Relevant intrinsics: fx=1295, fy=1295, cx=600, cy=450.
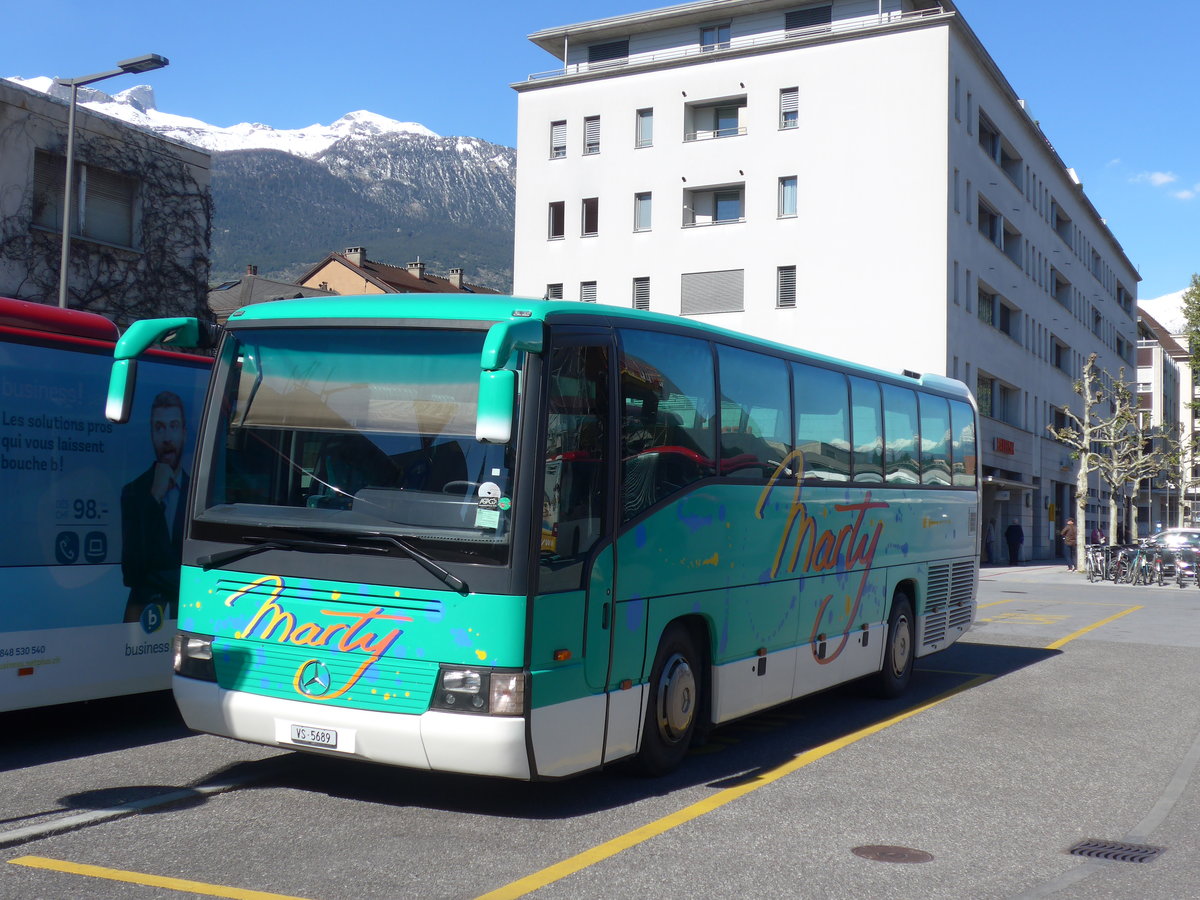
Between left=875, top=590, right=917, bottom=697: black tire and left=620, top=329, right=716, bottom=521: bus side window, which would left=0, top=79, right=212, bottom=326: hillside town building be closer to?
left=875, top=590, right=917, bottom=697: black tire

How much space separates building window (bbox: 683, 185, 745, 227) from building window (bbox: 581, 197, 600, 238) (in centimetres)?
366

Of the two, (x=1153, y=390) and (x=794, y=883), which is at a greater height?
(x=1153, y=390)

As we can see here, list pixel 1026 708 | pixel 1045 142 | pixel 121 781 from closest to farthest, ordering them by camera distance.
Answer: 1. pixel 121 781
2. pixel 1026 708
3. pixel 1045 142

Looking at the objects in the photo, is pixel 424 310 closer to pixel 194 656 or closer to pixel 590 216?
pixel 194 656

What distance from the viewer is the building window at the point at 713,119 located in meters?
47.8

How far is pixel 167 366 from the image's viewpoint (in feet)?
31.6

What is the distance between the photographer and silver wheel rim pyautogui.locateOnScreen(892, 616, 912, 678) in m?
12.1

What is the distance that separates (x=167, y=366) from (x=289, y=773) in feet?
11.3

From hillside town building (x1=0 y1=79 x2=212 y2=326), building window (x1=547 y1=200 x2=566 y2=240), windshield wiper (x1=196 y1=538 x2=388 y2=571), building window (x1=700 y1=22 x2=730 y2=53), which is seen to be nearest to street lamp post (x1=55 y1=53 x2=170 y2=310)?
hillside town building (x1=0 y1=79 x2=212 y2=326)

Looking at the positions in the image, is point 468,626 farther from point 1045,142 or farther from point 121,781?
point 1045,142

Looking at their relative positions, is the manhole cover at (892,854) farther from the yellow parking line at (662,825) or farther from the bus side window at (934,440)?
the bus side window at (934,440)

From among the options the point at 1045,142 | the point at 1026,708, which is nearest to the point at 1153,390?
the point at 1045,142

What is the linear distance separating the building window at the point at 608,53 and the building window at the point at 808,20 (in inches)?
258

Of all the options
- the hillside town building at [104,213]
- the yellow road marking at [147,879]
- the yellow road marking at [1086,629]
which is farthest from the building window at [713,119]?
the yellow road marking at [147,879]
